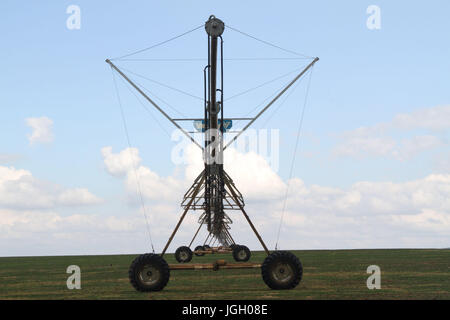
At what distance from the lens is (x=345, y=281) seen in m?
24.6

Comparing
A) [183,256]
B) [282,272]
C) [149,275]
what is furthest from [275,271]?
[183,256]

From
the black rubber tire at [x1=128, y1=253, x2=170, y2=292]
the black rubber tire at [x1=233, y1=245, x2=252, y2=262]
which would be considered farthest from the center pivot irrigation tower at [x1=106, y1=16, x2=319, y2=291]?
the black rubber tire at [x1=233, y1=245, x2=252, y2=262]

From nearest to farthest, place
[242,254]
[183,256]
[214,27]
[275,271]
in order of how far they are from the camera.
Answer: [275,271] < [214,27] < [242,254] < [183,256]

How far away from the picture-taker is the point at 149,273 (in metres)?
20.2

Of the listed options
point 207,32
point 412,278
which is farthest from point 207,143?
point 412,278

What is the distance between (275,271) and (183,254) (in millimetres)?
A: 24383

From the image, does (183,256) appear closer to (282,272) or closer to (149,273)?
(149,273)

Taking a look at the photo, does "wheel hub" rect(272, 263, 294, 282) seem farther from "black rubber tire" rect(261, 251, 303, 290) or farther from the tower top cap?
the tower top cap

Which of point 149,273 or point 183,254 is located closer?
point 149,273

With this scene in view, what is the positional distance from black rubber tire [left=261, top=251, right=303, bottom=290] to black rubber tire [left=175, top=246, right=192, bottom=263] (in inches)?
955

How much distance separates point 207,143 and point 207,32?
4.71 metres
